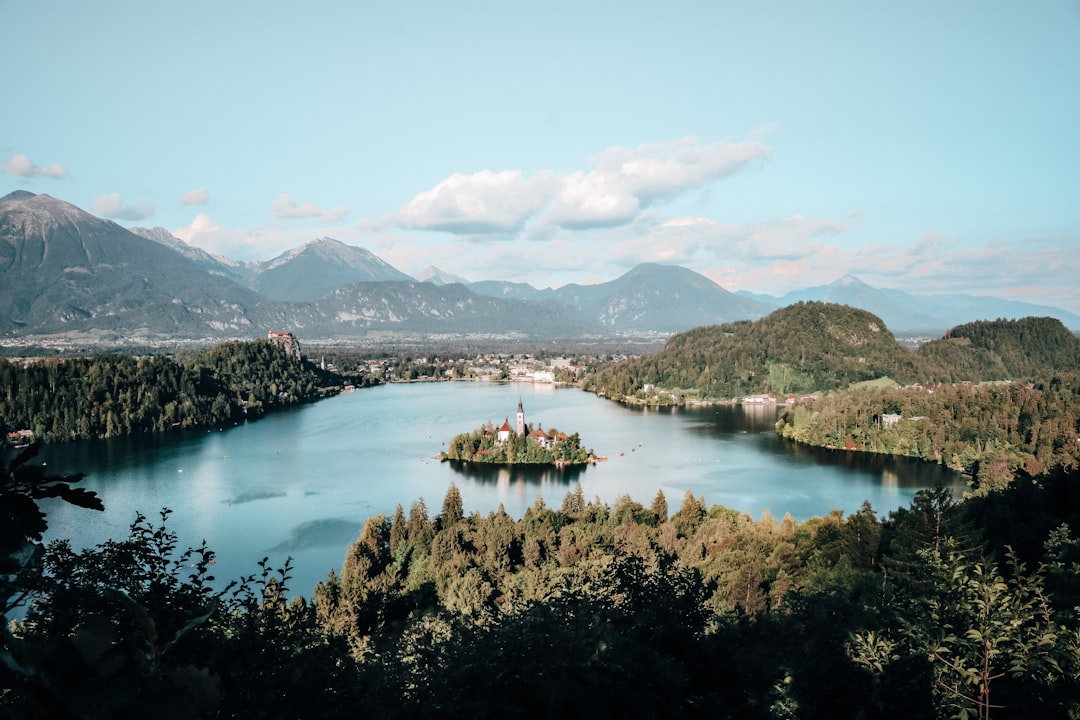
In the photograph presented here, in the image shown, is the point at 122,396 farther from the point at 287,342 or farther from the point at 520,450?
the point at 287,342

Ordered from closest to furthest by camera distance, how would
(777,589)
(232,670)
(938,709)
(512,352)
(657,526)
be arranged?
(232,670) → (938,709) → (777,589) → (657,526) → (512,352)

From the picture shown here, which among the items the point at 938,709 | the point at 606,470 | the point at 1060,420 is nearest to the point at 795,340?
the point at 1060,420

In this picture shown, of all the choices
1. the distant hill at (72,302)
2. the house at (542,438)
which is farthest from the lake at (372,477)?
the distant hill at (72,302)

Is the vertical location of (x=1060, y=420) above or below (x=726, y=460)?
above

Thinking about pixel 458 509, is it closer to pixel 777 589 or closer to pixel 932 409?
pixel 777 589

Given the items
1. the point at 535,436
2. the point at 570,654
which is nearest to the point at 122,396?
the point at 535,436

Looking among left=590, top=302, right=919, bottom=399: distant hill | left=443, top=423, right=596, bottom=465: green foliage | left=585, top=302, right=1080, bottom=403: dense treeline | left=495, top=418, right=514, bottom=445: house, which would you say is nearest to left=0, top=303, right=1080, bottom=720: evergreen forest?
left=443, top=423, right=596, bottom=465: green foliage

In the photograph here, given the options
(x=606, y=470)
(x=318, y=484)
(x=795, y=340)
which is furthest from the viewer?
(x=795, y=340)
